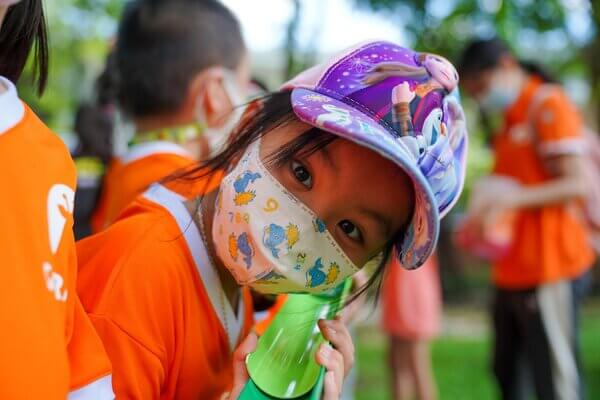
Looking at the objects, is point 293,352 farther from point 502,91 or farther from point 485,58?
point 485,58

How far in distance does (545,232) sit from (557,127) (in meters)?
0.53

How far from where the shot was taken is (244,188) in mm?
1465

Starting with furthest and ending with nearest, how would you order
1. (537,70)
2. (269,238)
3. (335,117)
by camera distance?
(537,70) < (269,238) < (335,117)

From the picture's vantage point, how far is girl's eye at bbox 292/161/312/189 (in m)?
1.44

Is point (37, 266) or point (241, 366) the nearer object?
point (37, 266)

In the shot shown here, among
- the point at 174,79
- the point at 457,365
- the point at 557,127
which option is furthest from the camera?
the point at 457,365

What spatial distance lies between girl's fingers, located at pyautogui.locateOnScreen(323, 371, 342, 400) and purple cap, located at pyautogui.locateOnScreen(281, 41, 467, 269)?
28 centimetres

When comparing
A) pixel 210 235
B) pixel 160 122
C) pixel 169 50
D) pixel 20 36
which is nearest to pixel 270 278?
pixel 210 235

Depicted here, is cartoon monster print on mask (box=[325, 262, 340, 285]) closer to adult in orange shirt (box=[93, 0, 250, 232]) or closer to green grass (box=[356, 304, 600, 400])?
adult in orange shirt (box=[93, 0, 250, 232])

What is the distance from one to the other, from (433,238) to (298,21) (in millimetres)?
3140

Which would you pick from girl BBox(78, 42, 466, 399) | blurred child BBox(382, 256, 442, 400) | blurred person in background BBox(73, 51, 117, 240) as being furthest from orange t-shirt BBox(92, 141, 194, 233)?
blurred child BBox(382, 256, 442, 400)

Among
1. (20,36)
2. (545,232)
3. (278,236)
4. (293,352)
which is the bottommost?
(545,232)

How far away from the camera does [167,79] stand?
8.69ft

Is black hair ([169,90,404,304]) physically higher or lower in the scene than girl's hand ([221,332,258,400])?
higher
